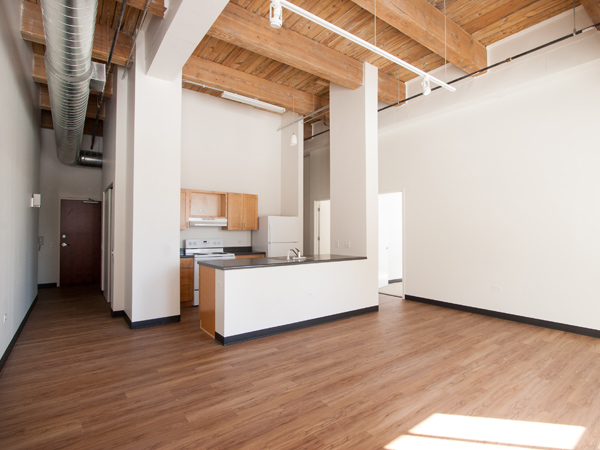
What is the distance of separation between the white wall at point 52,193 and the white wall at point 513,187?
7.67 meters

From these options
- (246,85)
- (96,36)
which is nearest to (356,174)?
(246,85)

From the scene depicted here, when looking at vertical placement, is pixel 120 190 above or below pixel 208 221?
above

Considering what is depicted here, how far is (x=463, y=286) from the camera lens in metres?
5.29

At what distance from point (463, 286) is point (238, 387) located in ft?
13.6

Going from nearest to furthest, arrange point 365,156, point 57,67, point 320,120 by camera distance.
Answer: point 57,67
point 365,156
point 320,120

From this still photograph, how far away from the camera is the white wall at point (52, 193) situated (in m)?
7.54

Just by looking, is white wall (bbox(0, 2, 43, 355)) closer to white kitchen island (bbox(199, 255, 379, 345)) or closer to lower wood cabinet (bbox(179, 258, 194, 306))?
white kitchen island (bbox(199, 255, 379, 345))

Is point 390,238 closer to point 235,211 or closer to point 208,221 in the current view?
point 235,211

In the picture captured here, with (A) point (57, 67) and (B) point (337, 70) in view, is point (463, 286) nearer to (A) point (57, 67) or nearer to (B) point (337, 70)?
(B) point (337, 70)

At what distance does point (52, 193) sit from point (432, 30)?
8.55 metres

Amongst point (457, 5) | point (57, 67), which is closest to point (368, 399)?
point (57, 67)

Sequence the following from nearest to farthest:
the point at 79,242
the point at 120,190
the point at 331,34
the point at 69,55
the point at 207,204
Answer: the point at 69,55 → the point at 331,34 → the point at 120,190 → the point at 207,204 → the point at 79,242

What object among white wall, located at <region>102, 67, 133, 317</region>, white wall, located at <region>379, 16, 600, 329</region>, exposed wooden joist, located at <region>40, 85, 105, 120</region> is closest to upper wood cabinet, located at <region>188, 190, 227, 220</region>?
white wall, located at <region>102, 67, 133, 317</region>

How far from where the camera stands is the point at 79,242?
802 centimetres
